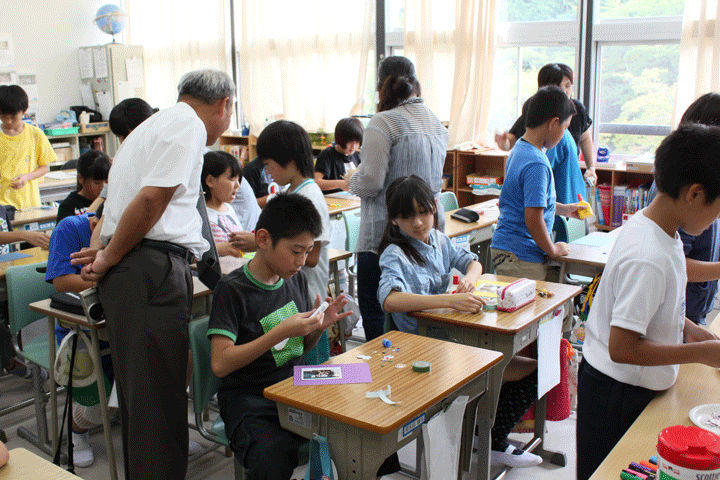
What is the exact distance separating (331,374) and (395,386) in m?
0.18

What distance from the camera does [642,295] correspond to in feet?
4.23

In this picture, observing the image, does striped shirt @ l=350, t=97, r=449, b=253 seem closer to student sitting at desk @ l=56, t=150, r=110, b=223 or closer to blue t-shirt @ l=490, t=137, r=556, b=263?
blue t-shirt @ l=490, t=137, r=556, b=263

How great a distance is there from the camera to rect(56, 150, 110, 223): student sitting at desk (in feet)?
10.2

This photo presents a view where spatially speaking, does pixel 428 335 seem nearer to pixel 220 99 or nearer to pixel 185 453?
pixel 185 453

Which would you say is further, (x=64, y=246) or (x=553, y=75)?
(x=553, y=75)

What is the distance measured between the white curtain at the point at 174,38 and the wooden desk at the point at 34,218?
3462 mm

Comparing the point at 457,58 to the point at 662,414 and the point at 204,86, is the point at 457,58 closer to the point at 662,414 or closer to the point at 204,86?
the point at 204,86

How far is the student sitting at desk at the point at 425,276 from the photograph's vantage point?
230 centimetres

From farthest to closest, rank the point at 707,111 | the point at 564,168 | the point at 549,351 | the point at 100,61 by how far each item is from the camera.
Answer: the point at 100,61 → the point at 564,168 → the point at 549,351 → the point at 707,111

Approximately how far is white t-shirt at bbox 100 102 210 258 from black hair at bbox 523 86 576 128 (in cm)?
145

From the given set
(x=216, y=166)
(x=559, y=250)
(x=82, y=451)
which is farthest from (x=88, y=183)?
(x=559, y=250)

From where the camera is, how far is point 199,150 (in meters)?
1.90

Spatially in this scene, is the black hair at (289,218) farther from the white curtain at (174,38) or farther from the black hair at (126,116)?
the white curtain at (174,38)

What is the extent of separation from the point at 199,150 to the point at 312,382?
77 centimetres
